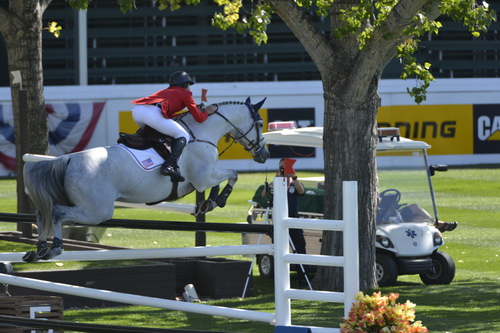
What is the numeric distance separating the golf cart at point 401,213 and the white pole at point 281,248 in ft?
24.3

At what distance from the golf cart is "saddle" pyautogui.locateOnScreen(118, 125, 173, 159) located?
6181 mm

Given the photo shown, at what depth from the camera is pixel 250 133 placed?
26.3 ft

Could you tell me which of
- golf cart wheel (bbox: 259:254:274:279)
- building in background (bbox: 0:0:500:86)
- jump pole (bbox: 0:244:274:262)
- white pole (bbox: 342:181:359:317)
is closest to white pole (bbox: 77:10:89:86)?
building in background (bbox: 0:0:500:86)

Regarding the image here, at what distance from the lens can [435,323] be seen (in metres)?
10.5

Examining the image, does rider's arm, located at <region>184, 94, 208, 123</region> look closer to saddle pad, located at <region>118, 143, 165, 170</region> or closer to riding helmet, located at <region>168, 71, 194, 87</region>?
riding helmet, located at <region>168, 71, 194, 87</region>

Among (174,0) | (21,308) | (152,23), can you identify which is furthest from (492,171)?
(21,308)

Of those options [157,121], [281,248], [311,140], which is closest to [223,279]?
[311,140]

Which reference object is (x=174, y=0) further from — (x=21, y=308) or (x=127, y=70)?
(x=127, y=70)

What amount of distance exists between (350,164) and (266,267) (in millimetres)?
2383

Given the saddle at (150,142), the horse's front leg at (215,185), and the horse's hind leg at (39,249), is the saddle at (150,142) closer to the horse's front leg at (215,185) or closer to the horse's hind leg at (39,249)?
the horse's front leg at (215,185)

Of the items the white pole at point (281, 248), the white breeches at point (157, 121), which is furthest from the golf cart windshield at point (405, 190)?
the white pole at point (281, 248)

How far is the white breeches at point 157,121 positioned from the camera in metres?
7.50

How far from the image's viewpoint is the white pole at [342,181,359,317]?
5844 mm

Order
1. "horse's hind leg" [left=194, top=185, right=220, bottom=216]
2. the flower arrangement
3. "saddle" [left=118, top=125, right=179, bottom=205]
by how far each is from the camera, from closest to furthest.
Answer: the flower arrangement, "saddle" [left=118, top=125, right=179, bottom=205], "horse's hind leg" [left=194, top=185, right=220, bottom=216]
